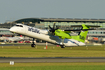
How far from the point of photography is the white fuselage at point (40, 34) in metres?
53.4

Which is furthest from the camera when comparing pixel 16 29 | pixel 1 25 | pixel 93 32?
pixel 1 25

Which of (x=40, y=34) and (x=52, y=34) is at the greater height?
(x=40, y=34)

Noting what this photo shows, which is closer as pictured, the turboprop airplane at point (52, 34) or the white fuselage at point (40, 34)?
the white fuselage at point (40, 34)

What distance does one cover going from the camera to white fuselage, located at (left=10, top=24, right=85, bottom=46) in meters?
53.4

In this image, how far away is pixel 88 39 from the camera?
120375 millimetres

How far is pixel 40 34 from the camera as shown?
55.5 meters

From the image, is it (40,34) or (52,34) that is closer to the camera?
(40,34)

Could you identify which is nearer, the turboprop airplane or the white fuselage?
the white fuselage

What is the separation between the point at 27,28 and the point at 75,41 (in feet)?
55.5

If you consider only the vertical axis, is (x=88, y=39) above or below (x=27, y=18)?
below

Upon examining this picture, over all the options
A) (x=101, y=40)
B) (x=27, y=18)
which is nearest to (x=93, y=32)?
(x=101, y=40)
